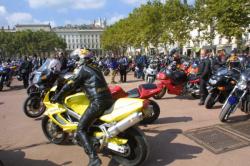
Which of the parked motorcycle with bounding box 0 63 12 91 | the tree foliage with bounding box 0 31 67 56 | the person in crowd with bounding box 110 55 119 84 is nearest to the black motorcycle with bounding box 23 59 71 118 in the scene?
the parked motorcycle with bounding box 0 63 12 91

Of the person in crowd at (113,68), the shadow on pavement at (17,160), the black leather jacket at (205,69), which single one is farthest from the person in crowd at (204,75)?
the person in crowd at (113,68)

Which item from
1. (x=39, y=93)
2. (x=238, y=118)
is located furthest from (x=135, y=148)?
(x=39, y=93)

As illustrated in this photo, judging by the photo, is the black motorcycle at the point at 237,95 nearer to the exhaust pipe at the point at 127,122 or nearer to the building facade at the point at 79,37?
the exhaust pipe at the point at 127,122

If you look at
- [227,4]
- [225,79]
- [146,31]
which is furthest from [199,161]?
[146,31]

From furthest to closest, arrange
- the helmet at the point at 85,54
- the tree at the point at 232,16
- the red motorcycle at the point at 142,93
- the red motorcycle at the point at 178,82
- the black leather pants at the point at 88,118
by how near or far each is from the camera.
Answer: the tree at the point at 232,16
the red motorcycle at the point at 178,82
the red motorcycle at the point at 142,93
the helmet at the point at 85,54
the black leather pants at the point at 88,118

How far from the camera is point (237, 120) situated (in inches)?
262

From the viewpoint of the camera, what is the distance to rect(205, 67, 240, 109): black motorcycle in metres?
7.47

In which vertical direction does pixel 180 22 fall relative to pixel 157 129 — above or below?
above

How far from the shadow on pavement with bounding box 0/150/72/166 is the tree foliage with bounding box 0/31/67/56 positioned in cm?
7782

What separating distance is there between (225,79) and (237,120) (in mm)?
1253

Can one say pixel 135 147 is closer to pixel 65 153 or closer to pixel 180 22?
pixel 65 153

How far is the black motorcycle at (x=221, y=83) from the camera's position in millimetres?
7473

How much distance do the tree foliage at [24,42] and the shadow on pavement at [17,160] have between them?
7782cm

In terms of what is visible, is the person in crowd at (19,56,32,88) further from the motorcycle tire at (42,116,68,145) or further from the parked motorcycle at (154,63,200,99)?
the motorcycle tire at (42,116,68,145)
